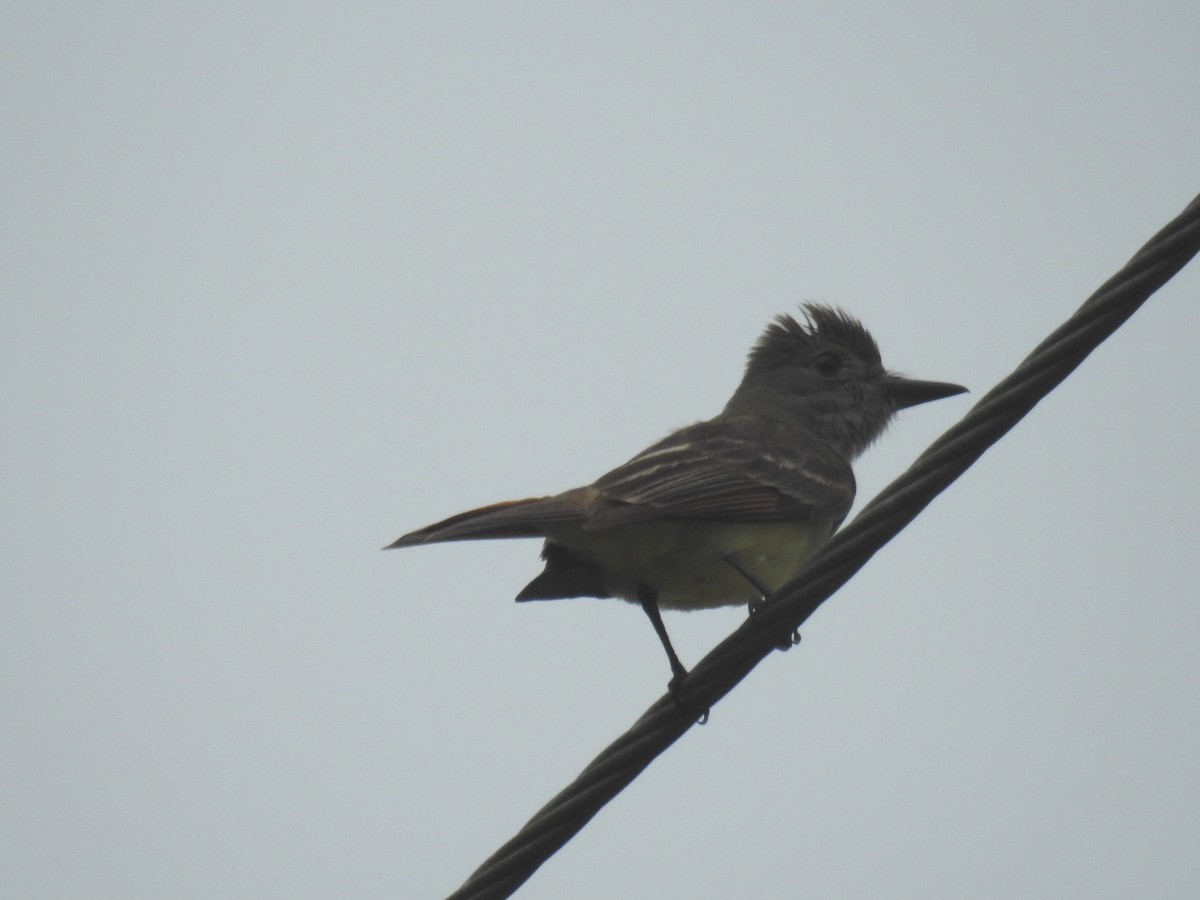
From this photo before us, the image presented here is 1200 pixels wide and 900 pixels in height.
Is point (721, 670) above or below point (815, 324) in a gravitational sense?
below

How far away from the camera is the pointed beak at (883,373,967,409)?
22.5 feet

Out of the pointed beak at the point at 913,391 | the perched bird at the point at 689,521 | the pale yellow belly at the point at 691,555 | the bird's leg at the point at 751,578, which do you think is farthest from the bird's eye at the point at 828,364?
the bird's leg at the point at 751,578

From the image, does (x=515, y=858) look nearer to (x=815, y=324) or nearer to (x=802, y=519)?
(x=802, y=519)

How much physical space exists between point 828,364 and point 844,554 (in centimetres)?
413

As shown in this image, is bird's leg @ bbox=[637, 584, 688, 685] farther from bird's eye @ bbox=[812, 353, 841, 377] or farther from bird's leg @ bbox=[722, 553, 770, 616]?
bird's eye @ bbox=[812, 353, 841, 377]

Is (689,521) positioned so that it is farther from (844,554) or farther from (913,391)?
(913,391)

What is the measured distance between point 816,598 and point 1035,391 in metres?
0.78

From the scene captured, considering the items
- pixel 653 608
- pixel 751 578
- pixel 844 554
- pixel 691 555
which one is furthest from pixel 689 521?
pixel 844 554

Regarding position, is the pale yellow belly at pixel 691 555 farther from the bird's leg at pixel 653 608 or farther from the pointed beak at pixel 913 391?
the pointed beak at pixel 913 391

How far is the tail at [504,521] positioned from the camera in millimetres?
4336

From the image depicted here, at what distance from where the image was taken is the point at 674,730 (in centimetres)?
334

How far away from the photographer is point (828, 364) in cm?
714

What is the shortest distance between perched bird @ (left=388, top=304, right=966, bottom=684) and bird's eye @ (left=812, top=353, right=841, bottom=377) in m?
0.89

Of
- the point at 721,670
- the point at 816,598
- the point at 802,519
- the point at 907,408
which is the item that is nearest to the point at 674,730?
the point at 721,670
